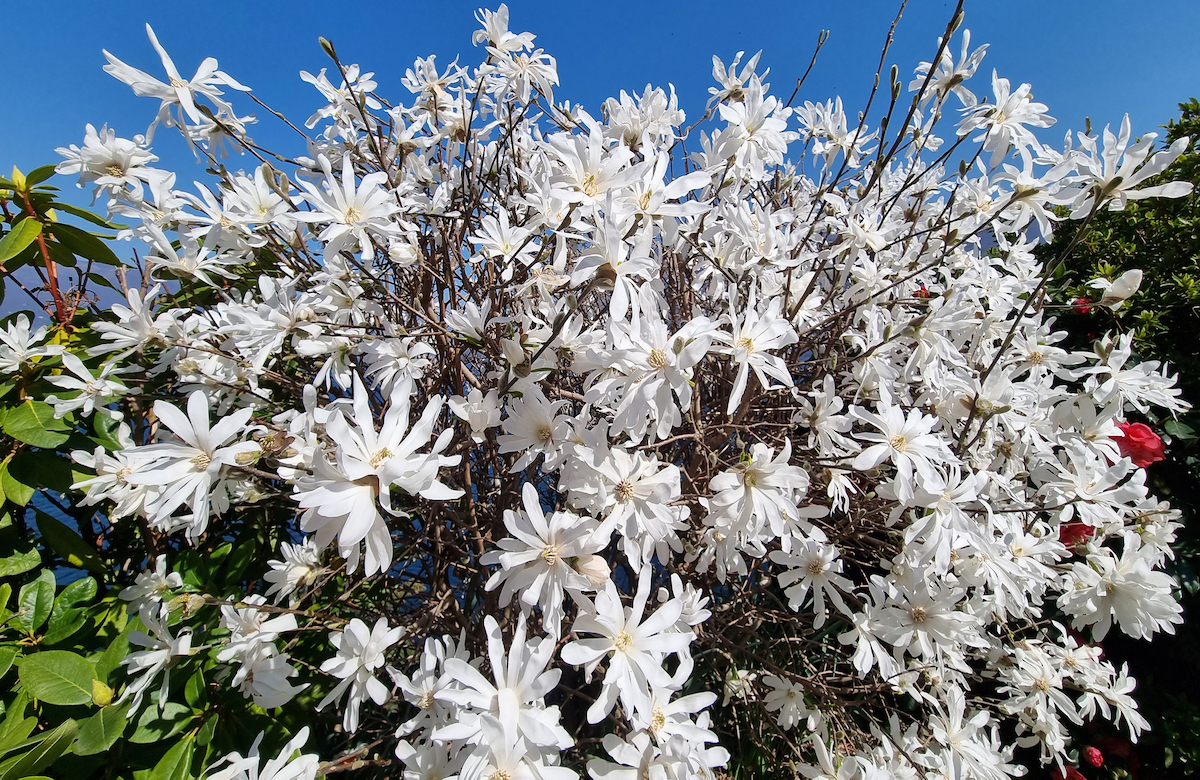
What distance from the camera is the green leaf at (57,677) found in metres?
1.04

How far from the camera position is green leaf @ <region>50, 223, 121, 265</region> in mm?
1409

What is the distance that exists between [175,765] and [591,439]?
108 cm

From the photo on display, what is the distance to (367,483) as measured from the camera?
2.66 feet

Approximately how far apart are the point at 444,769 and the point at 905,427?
1084 millimetres

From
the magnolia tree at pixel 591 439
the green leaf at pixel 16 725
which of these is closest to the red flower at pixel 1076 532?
the magnolia tree at pixel 591 439

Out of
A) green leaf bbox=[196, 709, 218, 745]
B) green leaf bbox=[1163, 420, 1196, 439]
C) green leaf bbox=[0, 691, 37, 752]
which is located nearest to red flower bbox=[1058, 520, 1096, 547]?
green leaf bbox=[1163, 420, 1196, 439]

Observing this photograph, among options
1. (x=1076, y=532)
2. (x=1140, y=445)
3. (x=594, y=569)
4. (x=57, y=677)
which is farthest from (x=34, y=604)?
(x=1140, y=445)

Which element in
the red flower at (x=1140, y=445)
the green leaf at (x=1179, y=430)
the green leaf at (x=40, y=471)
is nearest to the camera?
the green leaf at (x=40, y=471)

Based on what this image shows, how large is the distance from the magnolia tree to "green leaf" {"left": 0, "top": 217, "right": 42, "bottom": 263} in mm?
191

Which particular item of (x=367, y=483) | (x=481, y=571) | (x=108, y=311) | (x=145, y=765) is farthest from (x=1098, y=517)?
(x=108, y=311)

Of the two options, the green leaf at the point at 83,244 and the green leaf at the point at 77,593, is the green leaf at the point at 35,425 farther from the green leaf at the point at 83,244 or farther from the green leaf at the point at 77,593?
the green leaf at the point at 83,244

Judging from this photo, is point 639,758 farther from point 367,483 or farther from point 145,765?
point 145,765

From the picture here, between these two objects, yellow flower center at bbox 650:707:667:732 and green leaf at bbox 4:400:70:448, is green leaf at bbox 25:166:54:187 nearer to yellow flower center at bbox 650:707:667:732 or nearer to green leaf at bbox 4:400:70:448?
green leaf at bbox 4:400:70:448

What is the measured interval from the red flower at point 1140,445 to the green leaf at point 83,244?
2.87 meters
